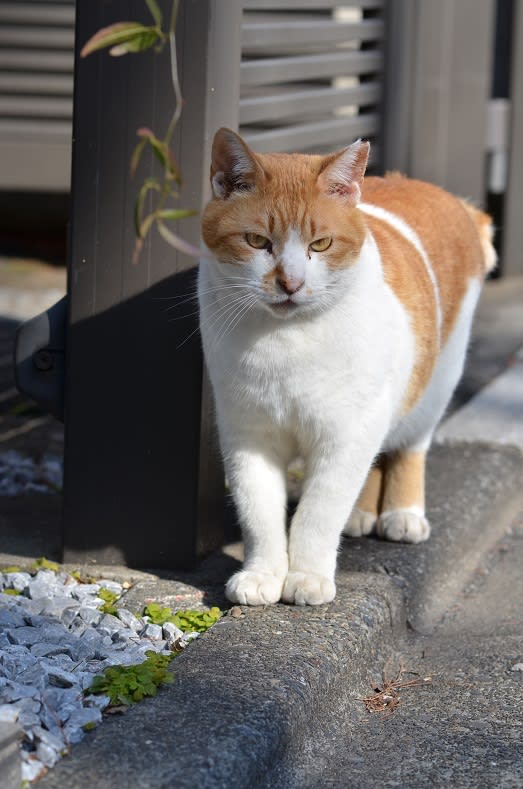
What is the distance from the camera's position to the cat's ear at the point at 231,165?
2.25 meters

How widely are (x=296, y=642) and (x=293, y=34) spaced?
200 centimetres

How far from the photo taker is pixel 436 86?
5.52 metres

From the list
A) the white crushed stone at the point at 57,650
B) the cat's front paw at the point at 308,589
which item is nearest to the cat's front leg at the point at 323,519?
the cat's front paw at the point at 308,589

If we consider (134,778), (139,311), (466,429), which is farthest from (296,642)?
(466,429)

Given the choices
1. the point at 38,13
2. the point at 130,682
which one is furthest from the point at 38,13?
the point at 130,682

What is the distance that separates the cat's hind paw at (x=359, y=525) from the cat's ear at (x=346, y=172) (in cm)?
96

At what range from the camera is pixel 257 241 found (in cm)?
227

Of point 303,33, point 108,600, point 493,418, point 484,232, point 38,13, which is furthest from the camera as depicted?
point 38,13

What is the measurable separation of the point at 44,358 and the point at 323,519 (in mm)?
836

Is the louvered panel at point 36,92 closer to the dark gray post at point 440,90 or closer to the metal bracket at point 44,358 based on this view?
the dark gray post at point 440,90

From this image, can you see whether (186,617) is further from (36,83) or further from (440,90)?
(36,83)

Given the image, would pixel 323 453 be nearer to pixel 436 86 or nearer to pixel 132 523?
pixel 132 523

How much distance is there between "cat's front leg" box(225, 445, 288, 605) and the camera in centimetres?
250

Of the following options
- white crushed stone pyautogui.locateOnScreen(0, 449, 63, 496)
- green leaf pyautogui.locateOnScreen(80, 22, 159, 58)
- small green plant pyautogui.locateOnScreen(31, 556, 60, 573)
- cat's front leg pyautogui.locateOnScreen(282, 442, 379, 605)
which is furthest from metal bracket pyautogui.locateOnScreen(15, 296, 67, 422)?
green leaf pyautogui.locateOnScreen(80, 22, 159, 58)
